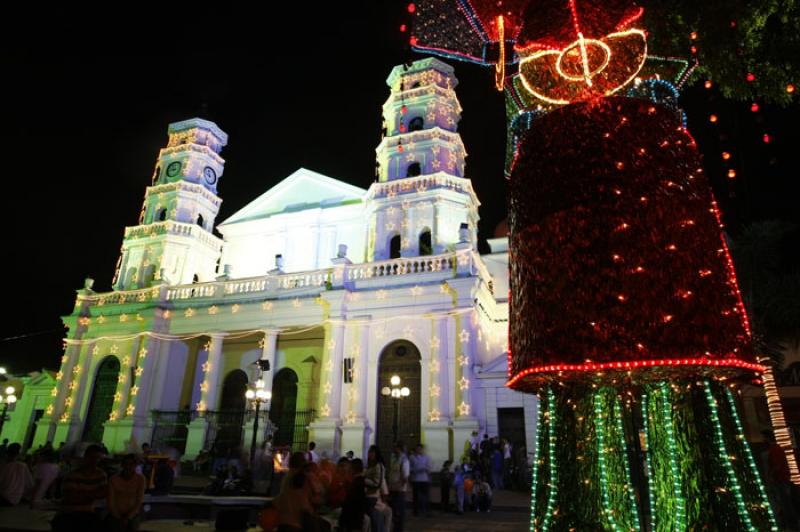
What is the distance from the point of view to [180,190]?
2795 centimetres

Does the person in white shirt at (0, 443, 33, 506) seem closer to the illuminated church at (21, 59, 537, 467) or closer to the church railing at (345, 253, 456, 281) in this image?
the illuminated church at (21, 59, 537, 467)

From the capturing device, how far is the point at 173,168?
2912 centimetres

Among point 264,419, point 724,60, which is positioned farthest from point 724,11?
point 264,419

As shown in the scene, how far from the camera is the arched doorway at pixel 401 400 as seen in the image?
19.0 meters

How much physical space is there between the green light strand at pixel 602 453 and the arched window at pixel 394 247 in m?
19.1

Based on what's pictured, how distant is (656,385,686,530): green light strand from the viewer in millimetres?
3738

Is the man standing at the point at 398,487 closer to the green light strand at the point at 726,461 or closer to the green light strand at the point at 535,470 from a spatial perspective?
the green light strand at the point at 535,470

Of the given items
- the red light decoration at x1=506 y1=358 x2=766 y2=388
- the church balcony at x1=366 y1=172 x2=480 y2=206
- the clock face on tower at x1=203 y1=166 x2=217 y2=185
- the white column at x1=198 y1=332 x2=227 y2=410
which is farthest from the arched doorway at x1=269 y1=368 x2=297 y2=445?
the red light decoration at x1=506 y1=358 x2=766 y2=388

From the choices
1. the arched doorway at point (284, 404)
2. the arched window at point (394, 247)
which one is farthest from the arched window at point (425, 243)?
the arched doorway at point (284, 404)

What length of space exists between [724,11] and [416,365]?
14.9 metres

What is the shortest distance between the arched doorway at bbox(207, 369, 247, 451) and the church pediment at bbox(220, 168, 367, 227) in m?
8.52

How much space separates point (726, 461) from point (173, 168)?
1181 inches

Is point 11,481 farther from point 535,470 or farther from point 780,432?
point 780,432

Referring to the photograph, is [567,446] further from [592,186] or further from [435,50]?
[435,50]
